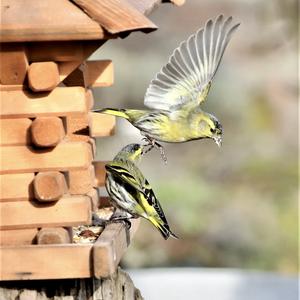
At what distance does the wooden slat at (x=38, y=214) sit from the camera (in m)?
3.69

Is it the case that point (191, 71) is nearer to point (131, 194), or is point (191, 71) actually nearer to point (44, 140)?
point (131, 194)

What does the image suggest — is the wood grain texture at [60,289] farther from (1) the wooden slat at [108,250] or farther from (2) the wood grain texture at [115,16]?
(2) the wood grain texture at [115,16]

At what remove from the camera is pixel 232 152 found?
12.9 metres

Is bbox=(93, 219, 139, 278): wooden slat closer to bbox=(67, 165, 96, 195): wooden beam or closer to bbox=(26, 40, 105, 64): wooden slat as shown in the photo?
bbox=(67, 165, 96, 195): wooden beam

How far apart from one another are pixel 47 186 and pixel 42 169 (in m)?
0.07

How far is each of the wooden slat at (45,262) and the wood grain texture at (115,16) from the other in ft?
2.48

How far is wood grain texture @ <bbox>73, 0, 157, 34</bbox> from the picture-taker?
11.2 feet

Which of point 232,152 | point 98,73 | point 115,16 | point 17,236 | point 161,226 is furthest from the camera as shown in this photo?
point 232,152

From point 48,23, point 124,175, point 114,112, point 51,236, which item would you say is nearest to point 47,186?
point 51,236

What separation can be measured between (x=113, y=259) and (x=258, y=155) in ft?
31.3

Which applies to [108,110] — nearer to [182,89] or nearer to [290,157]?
[182,89]

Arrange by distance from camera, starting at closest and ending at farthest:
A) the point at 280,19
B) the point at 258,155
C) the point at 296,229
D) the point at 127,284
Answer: the point at 127,284
the point at 296,229
the point at 258,155
the point at 280,19

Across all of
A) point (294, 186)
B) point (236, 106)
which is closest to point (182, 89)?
point (294, 186)

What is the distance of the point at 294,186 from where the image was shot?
11.9 m
